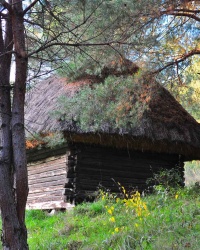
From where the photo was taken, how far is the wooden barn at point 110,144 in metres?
8.53

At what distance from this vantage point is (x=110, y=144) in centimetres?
970

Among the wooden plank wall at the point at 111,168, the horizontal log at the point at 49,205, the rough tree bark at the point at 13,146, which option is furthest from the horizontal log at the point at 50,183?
the rough tree bark at the point at 13,146

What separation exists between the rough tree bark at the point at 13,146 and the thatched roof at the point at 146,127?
3973 millimetres

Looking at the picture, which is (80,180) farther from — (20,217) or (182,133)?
(20,217)

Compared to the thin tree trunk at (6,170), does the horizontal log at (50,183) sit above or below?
below

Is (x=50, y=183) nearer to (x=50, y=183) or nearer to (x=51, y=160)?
(x=50, y=183)

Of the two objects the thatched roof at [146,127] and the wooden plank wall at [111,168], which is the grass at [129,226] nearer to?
the wooden plank wall at [111,168]

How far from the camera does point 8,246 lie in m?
4.26

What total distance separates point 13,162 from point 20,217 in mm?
579

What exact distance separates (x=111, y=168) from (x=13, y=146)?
5.71 m

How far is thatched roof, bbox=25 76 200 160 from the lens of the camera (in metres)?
9.11

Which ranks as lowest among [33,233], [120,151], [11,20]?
[33,233]

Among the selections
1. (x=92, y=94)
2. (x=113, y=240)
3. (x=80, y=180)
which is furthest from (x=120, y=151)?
(x=113, y=240)

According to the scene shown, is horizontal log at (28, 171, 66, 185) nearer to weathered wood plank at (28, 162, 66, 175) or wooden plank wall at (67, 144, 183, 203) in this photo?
weathered wood plank at (28, 162, 66, 175)
